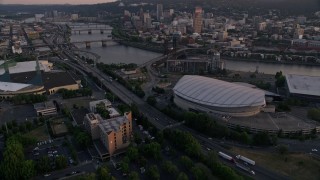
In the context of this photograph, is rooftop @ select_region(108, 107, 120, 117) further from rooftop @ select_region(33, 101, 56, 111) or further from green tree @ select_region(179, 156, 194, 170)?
green tree @ select_region(179, 156, 194, 170)

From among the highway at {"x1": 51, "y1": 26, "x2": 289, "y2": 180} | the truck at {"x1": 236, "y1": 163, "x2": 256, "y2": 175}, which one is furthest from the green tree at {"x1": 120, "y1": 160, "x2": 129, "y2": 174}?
the truck at {"x1": 236, "y1": 163, "x2": 256, "y2": 175}

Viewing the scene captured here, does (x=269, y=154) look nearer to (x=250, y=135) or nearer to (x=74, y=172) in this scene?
(x=250, y=135)

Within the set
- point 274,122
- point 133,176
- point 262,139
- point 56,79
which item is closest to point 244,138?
point 262,139

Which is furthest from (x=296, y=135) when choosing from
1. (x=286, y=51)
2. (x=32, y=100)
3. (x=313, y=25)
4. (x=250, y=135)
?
(x=313, y=25)

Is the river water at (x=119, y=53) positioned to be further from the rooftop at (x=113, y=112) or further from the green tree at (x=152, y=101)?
the rooftop at (x=113, y=112)

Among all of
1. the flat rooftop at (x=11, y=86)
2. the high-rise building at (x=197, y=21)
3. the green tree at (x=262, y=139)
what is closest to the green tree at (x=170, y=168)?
the green tree at (x=262, y=139)
